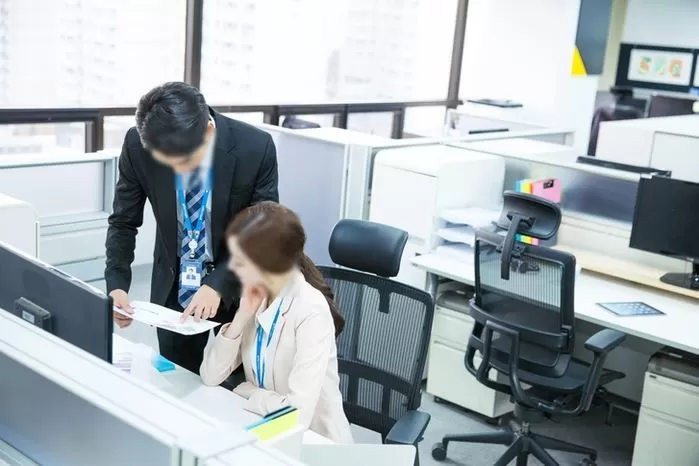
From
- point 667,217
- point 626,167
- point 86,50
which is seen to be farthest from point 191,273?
point 86,50

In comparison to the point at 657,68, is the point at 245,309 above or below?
below

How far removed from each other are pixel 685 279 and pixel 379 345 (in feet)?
5.21

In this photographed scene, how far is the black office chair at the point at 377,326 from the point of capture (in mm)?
2295

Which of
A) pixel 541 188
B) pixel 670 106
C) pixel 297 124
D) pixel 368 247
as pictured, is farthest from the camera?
pixel 670 106

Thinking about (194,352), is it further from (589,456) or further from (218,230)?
(589,456)

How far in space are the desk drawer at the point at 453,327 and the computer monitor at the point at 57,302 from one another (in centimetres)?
221

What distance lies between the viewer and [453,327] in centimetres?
347

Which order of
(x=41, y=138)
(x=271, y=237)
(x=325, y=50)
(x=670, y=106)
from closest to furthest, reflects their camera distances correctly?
(x=271, y=237) < (x=41, y=138) < (x=325, y=50) < (x=670, y=106)

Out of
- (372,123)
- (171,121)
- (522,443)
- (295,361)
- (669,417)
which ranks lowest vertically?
(522,443)

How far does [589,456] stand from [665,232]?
3.06 ft

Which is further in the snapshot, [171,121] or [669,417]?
[669,417]

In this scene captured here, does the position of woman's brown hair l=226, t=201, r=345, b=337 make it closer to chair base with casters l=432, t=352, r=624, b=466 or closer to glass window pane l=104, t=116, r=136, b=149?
chair base with casters l=432, t=352, r=624, b=466

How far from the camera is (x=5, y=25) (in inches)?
161

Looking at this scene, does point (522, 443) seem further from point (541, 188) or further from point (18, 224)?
point (18, 224)
